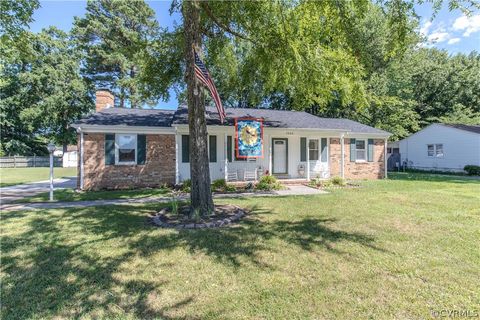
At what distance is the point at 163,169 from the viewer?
519 inches

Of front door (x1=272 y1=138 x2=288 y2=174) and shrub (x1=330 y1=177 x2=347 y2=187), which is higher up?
front door (x1=272 y1=138 x2=288 y2=174)

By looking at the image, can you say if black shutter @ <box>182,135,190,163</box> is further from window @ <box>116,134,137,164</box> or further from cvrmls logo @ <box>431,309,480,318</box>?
cvrmls logo @ <box>431,309,480,318</box>

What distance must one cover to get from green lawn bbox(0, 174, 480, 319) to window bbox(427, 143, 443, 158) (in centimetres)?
1872

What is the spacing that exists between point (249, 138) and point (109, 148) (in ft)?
21.5

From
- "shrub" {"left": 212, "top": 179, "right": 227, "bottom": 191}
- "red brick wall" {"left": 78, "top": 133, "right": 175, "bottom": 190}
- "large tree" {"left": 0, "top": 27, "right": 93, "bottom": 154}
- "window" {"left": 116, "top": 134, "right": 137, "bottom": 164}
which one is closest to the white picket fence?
"large tree" {"left": 0, "top": 27, "right": 93, "bottom": 154}

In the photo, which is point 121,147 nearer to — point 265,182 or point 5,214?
point 5,214

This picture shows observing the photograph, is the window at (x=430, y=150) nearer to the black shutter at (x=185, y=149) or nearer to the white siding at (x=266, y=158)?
the white siding at (x=266, y=158)

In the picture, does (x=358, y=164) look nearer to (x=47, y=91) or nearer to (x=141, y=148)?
(x=141, y=148)

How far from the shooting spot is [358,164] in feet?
54.0

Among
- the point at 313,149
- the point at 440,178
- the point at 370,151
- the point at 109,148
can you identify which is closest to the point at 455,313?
the point at 109,148

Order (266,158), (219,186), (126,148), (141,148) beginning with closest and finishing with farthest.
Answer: (219,186) → (126,148) → (141,148) → (266,158)

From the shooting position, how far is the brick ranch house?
12453mm

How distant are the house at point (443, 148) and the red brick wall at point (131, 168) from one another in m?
21.2

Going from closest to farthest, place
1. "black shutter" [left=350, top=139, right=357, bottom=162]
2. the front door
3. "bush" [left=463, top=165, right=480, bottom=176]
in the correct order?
the front door
"black shutter" [left=350, top=139, right=357, bottom=162]
"bush" [left=463, top=165, right=480, bottom=176]
